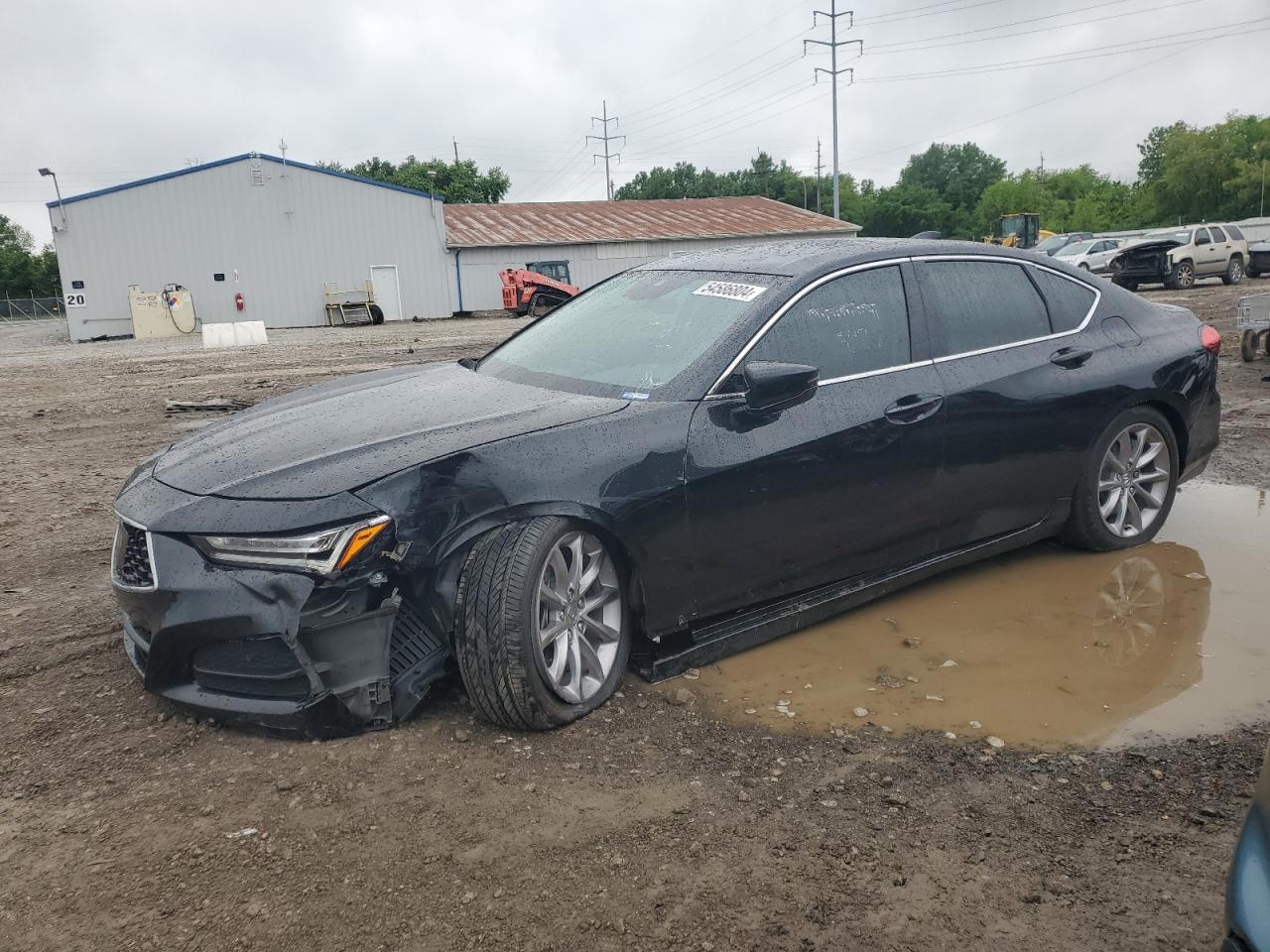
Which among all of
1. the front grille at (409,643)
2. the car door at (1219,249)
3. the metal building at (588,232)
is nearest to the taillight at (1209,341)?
the front grille at (409,643)

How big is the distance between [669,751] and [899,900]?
91 cm

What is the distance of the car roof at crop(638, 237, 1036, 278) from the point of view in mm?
4020

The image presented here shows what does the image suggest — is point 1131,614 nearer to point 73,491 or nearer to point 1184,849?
point 1184,849

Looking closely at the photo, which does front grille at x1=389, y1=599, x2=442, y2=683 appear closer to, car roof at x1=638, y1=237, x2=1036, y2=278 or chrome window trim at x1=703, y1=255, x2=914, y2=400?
chrome window trim at x1=703, y1=255, x2=914, y2=400

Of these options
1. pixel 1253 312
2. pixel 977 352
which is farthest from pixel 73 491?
pixel 1253 312

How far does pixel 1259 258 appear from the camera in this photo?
2986 cm

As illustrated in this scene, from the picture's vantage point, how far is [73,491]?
6812 millimetres

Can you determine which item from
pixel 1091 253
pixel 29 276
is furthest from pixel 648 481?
pixel 29 276

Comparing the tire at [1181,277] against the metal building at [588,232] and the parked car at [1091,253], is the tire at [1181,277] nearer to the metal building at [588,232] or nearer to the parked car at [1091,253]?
the parked car at [1091,253]

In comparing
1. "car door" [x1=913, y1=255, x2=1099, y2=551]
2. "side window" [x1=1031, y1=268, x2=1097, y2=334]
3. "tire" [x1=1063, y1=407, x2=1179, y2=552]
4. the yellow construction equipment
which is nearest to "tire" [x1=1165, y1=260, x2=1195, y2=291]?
the yellow construction equipment

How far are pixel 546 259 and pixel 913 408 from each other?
3948cm

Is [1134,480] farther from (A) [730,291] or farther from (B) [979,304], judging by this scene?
(A) [730,291]

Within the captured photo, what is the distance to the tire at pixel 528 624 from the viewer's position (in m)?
3.02

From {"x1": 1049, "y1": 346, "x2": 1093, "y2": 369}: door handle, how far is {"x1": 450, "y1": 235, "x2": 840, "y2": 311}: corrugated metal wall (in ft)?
112
